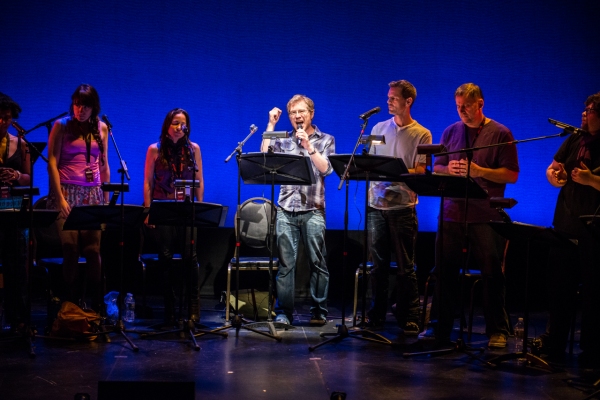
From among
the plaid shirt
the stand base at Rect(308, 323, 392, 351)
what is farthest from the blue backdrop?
the stand base at Rect(308, 323, 392, 351)

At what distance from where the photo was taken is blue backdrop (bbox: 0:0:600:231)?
729cm

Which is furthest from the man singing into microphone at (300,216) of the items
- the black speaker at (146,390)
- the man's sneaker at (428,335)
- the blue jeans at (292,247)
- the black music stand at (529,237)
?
the black speaker at (146,390)

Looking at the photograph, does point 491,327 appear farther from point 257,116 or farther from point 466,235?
point 257,116

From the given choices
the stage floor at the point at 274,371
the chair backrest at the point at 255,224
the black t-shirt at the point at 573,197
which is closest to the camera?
the stage floor at the point at 274,371

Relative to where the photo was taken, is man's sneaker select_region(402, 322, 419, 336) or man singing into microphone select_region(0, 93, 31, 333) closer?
man singing into microphone select_region(0, 93, 31, 333)

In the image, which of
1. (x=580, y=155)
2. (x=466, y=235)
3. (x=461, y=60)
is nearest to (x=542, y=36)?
(x=461, y=60)

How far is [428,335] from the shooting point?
5422mm

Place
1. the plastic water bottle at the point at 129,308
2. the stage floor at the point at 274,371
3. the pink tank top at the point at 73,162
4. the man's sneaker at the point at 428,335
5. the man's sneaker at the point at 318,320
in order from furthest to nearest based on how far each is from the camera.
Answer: the plastic water bottle at the point at 129,308 < the man's sneaker at the point at 318,320 < the pink tank top at the point at 73,162 < the man's sneaker at the point at 428,335 < the stage floor at the point at 274,371

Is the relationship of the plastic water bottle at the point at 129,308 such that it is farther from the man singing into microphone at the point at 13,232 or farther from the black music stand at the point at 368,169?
the black music stand at the point at 368,169

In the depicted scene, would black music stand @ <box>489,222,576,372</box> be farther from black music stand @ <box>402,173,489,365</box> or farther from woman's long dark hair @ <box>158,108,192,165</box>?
woman's long dark hair @ <box>158,108,192,165</box>

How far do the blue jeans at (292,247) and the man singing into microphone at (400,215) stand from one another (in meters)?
0.46

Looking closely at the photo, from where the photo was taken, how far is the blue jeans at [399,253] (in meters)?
→ 5.72

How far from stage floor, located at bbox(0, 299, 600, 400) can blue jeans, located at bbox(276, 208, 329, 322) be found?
1.92 feet

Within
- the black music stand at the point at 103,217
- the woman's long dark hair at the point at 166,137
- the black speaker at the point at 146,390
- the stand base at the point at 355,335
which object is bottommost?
the stand base at the point at 355,335
